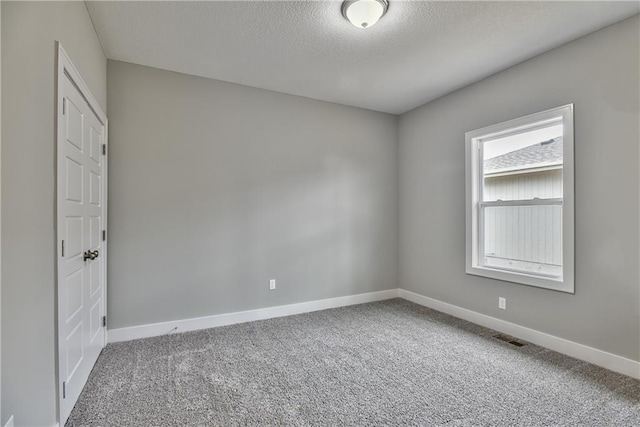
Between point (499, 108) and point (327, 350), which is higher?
point (499, 108)

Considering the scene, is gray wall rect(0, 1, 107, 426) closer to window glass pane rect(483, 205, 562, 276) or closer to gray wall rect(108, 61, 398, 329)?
gray wall rect(108, 61, 398, 329)

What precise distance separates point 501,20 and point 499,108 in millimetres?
1062

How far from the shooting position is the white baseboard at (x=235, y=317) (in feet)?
9.92

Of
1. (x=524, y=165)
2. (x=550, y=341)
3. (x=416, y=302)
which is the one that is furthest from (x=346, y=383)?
(x=524, y=165)

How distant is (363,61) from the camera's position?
3061mm

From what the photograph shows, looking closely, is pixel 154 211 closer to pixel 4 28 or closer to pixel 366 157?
pixel 4 28

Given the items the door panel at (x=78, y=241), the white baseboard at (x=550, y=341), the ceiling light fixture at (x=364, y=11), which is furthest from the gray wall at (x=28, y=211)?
the white baseboard at (x=550, y=341)

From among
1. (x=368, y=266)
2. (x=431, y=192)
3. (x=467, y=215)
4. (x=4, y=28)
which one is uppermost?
(x=4, y=28)

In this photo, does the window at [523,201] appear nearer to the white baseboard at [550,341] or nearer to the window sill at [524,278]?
the window sill at [524,278]

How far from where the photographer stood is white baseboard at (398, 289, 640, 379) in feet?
7.79

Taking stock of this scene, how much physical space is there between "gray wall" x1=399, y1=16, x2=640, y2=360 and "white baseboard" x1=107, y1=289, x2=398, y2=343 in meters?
1.26

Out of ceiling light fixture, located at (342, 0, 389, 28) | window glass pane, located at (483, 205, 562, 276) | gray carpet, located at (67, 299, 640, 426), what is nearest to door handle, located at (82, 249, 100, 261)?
gray carpet, located at (67, 299, 640, 426)

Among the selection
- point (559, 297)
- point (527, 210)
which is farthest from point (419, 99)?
point (559, 297)

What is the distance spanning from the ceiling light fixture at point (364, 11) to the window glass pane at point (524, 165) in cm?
195
